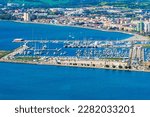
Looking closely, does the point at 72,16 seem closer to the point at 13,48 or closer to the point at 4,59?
the point at 13,48

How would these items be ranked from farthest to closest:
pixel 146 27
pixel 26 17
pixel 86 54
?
1. pixel 26 17
2. pixel 146 27
3. pixel 86 54

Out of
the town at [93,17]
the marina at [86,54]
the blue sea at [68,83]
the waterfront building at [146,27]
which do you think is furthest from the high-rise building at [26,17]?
the blue sea at [68,83]

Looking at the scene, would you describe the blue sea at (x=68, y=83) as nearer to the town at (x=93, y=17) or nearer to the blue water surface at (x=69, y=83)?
the blue water surface at (x=69, y=83)

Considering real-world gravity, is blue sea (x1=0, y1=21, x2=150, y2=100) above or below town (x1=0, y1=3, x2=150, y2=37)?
below

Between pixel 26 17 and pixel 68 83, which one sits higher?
pixel 26 17

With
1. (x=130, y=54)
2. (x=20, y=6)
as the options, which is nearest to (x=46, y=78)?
(x=130, y=54)

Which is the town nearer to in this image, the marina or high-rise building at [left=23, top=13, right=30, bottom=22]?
high-rise building at [left=23, top=13, right=30, bottom=22]

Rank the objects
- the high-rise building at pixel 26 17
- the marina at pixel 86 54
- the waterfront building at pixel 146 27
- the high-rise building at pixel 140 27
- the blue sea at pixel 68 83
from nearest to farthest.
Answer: the blue sea at pixel 68 83 → the marina at pixel 86 54 → the waterfront building at pixel 146 27 → the high-rise building at pixel 140 27 → the high-rise building at pixel 26 17

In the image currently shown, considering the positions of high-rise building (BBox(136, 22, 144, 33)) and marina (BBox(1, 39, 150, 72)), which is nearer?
marina (BBox(1, 39, 150, 72))

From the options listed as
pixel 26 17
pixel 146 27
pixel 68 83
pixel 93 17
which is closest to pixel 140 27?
pixel 146 27

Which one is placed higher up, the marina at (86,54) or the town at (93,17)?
the town at (93,17)

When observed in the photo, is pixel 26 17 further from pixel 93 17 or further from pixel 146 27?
pixel 146 27

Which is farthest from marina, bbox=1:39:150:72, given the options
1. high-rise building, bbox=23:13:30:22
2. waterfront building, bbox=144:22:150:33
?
high-rise building, bbox=23:13:30:22
